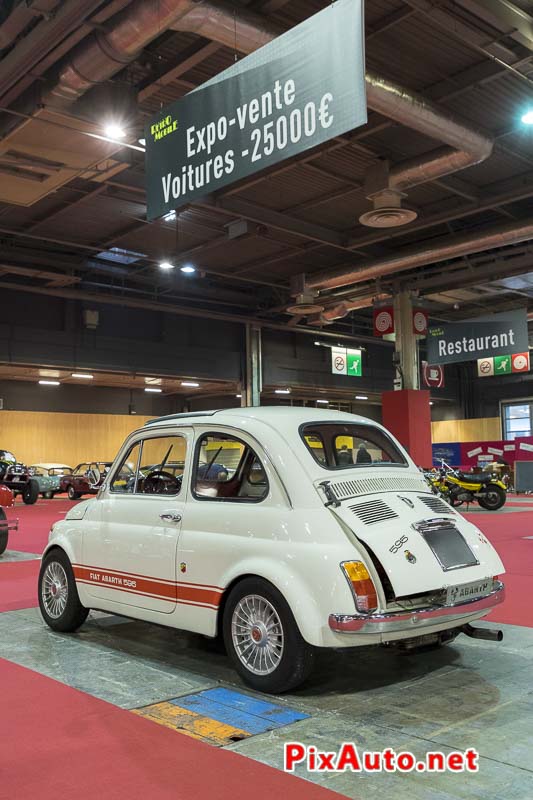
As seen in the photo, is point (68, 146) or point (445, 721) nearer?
point (445, 721)

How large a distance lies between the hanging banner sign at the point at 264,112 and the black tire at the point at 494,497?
13067mm

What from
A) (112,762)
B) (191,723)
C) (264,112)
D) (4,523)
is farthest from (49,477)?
(112,762)

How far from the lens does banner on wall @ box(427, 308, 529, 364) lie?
18.4 m

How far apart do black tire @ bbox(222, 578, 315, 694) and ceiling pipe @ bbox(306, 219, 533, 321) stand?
1259 cm

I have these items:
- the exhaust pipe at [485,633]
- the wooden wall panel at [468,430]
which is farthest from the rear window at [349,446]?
the wooden wall panel at [468,430]

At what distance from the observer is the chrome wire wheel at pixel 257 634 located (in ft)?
13.0

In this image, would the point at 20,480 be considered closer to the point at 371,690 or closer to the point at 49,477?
the point at 49,477

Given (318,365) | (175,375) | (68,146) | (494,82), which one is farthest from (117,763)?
(318,365)

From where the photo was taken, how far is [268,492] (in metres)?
4.32

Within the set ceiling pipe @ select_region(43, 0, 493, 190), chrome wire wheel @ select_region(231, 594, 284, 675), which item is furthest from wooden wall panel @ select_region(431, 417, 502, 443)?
chrome wire wheel @ select_region(231, 594, 284, 675)

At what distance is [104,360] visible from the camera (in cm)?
2050

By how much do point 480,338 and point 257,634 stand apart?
16.3 metres

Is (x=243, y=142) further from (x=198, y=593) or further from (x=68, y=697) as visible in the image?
(x=68, y=697)

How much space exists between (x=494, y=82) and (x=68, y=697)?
10.2 m
